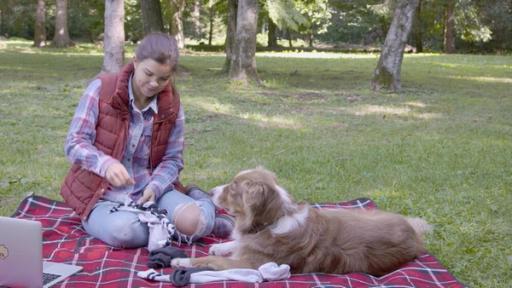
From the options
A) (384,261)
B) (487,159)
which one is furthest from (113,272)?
(487,159)

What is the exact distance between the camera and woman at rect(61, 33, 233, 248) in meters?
4.77

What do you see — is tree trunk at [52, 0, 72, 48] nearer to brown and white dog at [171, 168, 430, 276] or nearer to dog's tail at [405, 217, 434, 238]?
dog's tail at [405, 217, 434, 238]

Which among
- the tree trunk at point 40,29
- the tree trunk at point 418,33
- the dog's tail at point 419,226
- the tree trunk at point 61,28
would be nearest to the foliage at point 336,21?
the tree trunk at point 418,33

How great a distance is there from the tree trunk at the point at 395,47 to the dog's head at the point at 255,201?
476 inches

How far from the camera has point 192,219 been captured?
5.08 meters

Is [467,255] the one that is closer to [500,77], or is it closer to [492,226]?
[492,226]

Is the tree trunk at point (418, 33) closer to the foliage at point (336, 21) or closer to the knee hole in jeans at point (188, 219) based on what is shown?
the foliage at point (336, 21)

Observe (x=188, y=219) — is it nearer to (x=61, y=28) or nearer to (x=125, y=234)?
(x=125, y=234)

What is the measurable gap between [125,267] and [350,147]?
541cm

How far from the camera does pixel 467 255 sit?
5230 millimetres

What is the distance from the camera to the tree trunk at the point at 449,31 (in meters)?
41.8

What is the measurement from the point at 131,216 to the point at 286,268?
4.46 ft

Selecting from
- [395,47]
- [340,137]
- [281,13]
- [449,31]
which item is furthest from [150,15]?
[449,31]

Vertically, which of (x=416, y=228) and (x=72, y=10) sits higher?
(x=72, y=10)
